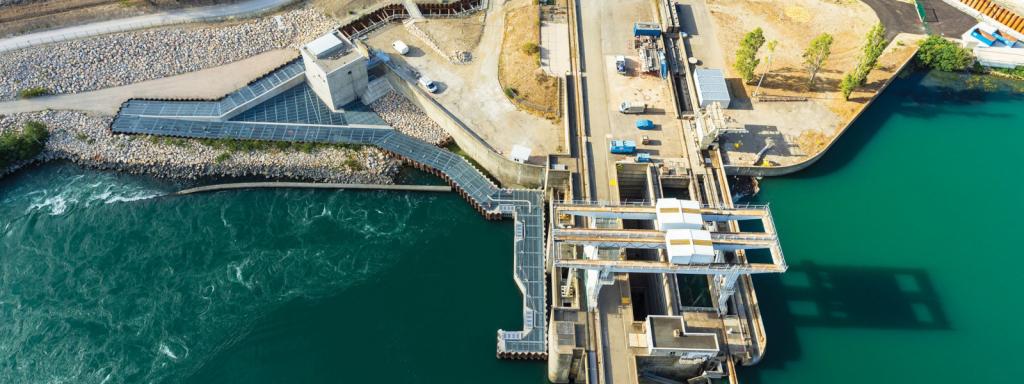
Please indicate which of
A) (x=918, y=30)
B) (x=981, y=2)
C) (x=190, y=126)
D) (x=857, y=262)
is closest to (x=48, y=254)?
(x=190, y=126)

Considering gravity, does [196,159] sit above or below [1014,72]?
below

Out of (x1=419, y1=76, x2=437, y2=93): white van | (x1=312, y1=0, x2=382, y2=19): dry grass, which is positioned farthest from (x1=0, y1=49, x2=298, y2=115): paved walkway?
(x1=419, y1=76, x2=437, y2=93): white van

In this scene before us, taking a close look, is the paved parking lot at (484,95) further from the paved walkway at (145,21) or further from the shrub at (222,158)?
the shrub at (222,158)

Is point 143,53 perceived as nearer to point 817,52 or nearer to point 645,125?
point 645,125

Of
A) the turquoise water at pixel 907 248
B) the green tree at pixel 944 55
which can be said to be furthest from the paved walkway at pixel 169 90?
the green tree at pixel 944 55

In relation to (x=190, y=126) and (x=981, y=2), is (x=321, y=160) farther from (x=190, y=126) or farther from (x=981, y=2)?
(x=981, y=2)

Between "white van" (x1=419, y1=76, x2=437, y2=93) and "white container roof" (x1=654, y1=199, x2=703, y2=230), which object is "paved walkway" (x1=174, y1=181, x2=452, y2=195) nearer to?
"white van" (x1=419, y1=76, x2=437, y2=93)

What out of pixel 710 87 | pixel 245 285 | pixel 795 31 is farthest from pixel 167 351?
pixel 795 31
